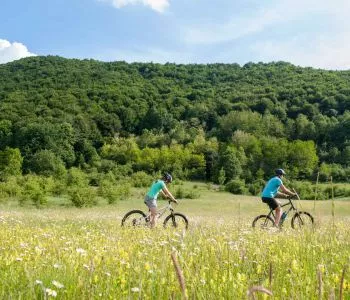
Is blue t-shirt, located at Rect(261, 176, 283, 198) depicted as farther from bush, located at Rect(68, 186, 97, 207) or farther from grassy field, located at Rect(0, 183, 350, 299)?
bush, located at Rect(68, 186, 97, 207)

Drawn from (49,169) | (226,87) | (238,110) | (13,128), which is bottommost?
(49,169)

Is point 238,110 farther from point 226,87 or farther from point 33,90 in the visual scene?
point 33,90

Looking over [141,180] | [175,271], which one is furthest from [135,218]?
[141,180]

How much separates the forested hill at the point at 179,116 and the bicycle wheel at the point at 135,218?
255 feet

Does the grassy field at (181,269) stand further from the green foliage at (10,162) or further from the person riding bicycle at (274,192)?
the green foliage at (10,162)

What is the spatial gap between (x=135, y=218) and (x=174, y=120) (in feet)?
430

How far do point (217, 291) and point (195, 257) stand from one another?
147 centimetres

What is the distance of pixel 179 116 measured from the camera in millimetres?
149750

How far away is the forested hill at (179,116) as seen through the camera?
107688 mm

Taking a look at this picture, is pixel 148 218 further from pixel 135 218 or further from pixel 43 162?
pixel 43 162

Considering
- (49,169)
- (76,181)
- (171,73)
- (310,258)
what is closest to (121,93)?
(171,73)

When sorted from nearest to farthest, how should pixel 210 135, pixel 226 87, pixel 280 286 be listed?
pixel 280 286 < pixel 210 135 < pixel 226 87

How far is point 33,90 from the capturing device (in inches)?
5679

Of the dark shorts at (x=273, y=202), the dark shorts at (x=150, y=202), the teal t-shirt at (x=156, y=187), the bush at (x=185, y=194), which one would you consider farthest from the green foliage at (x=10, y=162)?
the dark shorts at (x=273, y=202)
